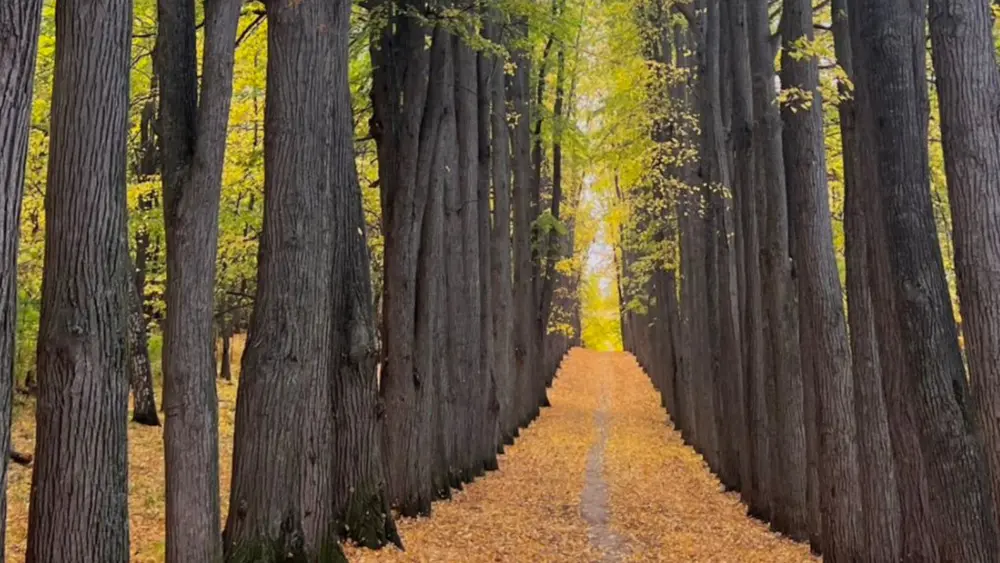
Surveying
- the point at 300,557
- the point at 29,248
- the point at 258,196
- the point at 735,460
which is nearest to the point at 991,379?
the point at 300,557

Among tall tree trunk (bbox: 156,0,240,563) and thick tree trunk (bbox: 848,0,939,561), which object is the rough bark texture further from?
tall tree trunk (bbox: 156,0,240,563)

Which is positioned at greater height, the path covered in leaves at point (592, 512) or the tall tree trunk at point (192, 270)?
the tall tree trunk at point (192, 270)

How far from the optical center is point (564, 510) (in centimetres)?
1241

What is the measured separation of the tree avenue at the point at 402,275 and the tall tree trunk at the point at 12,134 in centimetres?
1

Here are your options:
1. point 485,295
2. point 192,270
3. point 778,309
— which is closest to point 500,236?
point 485,295

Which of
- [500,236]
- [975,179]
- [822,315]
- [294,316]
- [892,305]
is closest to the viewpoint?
[975,179]

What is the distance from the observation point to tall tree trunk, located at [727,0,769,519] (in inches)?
449

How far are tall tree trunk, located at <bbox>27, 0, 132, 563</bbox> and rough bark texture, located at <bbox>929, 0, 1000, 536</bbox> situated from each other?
4.98m

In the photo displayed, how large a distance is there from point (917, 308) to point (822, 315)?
3016 millimetres

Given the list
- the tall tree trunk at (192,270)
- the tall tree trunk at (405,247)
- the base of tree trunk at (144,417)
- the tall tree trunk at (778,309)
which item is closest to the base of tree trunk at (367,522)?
the tall tree trunk at (405,247)

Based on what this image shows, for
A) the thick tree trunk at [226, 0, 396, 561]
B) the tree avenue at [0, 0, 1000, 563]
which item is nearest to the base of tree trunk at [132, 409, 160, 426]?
the tree avenue at [0, 0, 1000, 563]

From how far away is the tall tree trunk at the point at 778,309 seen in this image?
9891 millimetres

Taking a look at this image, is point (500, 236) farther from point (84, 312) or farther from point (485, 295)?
point (84, 312)

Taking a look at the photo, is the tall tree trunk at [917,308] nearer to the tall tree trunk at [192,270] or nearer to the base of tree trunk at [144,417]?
the tall tree trunk at [192,270]
